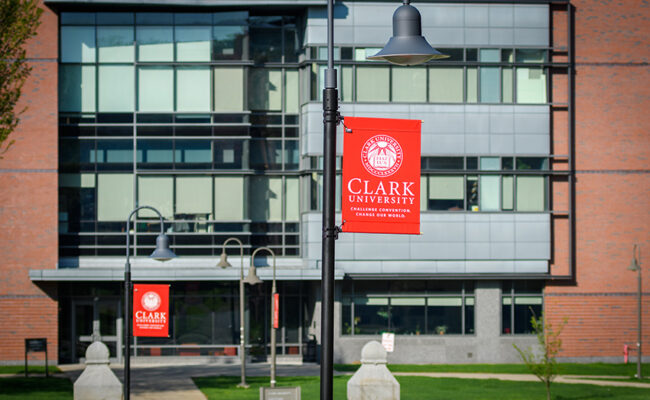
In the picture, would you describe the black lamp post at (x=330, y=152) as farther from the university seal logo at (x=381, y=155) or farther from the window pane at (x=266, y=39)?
the window pane at (x=266, y=39)

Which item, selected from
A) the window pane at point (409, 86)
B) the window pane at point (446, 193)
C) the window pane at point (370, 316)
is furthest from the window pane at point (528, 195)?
the window pane at point (370, 316)

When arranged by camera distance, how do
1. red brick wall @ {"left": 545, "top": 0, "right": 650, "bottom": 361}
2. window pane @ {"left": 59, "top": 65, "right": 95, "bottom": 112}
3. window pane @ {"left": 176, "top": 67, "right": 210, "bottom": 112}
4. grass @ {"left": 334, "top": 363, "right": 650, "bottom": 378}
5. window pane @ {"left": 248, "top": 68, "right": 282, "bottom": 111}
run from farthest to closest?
1. window pane @ {"left": 248, "top": 68, "right": 282, "bottom": 111}
2. red brick wall @ {"left": 545, "top": 0, "right": 650, "bottom": 361}
3. window pane @ {"left": 176, "top": 67, "right": 210, "bottom": 112}
4. window pane @ {"left": 59, "top": 65, "right": 95, "bottom": 112}
5. grass @ {"left": 334, "top": 363, "right": 650, "bottom": 378}

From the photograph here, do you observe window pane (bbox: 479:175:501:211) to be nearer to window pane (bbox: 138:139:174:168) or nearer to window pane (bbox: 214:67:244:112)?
window pane (bbox: 214:67:244:112)

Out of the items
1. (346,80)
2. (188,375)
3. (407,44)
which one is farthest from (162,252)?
(407,44)

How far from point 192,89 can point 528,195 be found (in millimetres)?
15324

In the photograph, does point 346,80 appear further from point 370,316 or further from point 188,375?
point 188,375

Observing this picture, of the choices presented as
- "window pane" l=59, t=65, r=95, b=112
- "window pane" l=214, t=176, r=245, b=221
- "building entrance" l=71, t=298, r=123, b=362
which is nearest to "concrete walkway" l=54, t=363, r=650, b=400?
"building entrance" l=71, t=298, r=123, b=362

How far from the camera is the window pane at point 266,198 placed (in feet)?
150

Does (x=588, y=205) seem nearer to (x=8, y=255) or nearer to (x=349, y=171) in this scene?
(x=8, y=255)

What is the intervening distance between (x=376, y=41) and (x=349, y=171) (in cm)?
3236

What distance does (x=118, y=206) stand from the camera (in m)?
44.9

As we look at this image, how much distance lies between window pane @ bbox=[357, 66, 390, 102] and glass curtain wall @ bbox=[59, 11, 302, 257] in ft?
16.2

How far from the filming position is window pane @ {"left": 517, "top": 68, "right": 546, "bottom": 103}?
149ft

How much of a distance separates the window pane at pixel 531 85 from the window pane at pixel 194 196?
1416 centimetres
